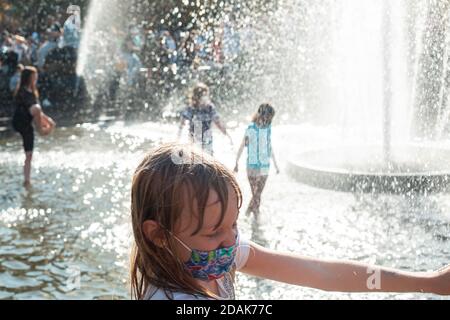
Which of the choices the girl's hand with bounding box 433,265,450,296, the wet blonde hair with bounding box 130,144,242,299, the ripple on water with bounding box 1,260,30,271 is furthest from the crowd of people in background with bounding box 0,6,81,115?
the girl's hand with bounding box 433,265,450,296

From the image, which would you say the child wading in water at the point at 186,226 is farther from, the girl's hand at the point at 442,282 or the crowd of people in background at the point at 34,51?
the crowd of people in background at the point at 34,51

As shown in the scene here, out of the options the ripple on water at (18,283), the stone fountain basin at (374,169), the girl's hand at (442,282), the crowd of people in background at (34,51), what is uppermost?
the crowd of people in background at (34,51)

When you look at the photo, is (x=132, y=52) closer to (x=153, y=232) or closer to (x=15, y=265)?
(x=15, y=265)

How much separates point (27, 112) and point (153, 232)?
327 inches

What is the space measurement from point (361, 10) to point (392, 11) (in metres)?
1.63

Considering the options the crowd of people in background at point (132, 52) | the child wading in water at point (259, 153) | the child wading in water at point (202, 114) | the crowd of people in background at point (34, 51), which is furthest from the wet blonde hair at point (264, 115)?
the crowd of people in background at point (132, 52)

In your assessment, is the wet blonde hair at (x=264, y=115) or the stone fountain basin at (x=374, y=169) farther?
the stone fountain basin at (x=374, y=169)

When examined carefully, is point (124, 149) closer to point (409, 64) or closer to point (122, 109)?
Answer: point (122, 109)

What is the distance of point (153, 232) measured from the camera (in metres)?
1.63

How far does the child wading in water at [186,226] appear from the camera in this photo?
159 cm

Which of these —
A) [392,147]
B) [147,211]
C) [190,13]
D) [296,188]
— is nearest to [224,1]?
[190,13]

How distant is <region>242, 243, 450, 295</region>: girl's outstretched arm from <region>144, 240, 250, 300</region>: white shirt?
0.02m

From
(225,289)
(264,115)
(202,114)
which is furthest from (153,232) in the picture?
(202,114)

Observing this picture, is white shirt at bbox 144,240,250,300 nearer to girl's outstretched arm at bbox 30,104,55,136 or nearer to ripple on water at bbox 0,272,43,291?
ripple on water at bbox 0,272,43,291
